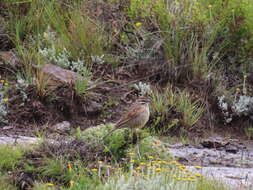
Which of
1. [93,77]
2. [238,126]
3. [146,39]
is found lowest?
[238,126]

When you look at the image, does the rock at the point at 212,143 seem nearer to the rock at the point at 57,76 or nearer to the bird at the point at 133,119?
the bird at the point at 133,119

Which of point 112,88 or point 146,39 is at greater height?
point 146,39

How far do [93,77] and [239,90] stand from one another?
2930 mm

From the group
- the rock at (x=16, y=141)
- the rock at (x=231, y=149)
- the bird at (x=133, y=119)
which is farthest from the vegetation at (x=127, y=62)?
the bird at (x=133, y=119)

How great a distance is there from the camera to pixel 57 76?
10023mm

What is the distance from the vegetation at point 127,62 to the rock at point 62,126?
4.5 inches

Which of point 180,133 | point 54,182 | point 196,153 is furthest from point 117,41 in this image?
point 54,182

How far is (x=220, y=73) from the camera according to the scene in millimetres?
10680

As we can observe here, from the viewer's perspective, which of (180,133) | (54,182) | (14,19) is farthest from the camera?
(14,19)

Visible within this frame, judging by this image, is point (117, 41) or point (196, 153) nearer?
point (196, 153)

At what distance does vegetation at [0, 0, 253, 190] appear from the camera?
32.1 ft

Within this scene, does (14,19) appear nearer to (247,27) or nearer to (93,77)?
(93,77)

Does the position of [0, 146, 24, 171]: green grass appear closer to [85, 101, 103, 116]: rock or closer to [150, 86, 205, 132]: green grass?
[85, 101, 103, 116]: rock

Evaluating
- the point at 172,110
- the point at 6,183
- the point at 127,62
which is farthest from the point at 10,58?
the point at 6,183
